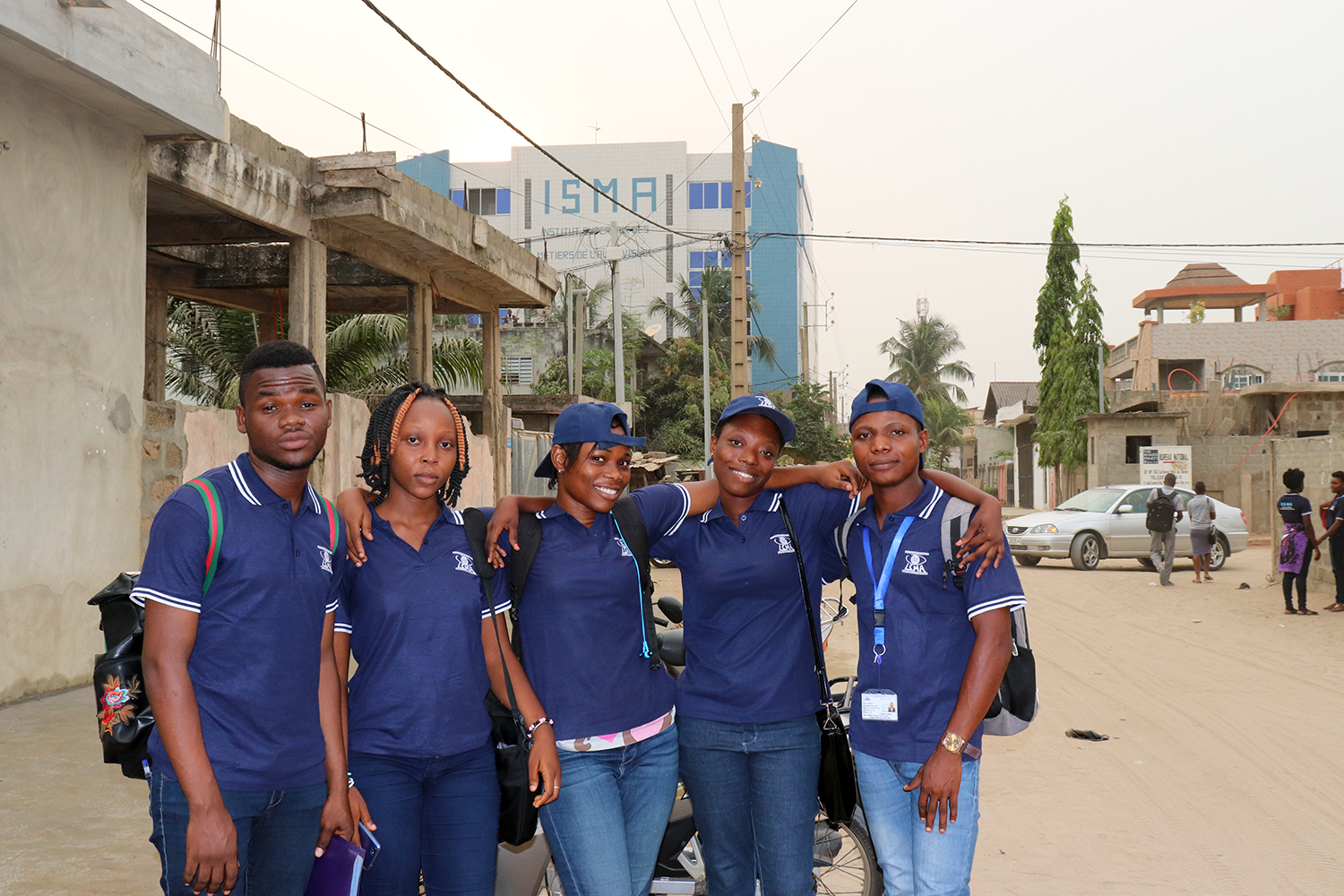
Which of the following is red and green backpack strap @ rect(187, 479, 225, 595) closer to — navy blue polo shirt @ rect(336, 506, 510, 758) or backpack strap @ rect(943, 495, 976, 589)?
navy blue polo shirt @ rect(336, 506, 510, 758)

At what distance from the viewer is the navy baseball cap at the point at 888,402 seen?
3.00 m

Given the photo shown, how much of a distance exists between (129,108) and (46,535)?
10.1 ft

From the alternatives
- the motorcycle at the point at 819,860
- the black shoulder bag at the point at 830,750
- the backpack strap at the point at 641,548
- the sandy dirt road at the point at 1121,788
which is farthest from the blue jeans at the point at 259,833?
the sandy dirt road at the point at 1121,788

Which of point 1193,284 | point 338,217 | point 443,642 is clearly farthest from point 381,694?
point 1193,284

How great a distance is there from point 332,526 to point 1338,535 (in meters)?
13.8

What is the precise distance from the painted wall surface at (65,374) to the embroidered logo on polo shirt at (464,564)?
18.2 feet

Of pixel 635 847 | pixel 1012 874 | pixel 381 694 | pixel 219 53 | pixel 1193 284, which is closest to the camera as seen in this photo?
pixel 381 694

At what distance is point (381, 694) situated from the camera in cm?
258

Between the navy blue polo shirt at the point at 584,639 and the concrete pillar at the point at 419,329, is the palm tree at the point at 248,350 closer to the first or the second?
the concrete pillar at the point at 419,329

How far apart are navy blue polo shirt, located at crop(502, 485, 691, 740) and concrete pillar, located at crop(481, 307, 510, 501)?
480 inches

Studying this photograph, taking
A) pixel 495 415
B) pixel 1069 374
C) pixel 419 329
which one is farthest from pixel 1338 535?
pixel 1069 374

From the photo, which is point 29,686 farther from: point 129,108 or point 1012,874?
point 1012,874

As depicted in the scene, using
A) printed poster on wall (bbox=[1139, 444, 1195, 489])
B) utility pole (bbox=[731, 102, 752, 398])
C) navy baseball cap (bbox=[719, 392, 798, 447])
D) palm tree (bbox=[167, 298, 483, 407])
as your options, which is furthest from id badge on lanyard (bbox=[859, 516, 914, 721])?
printed poster on wall (bbox=[1139, 444, 1195, 489])

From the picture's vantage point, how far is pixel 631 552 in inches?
116
